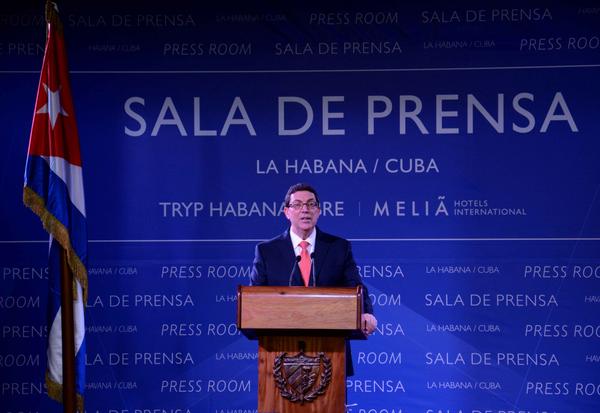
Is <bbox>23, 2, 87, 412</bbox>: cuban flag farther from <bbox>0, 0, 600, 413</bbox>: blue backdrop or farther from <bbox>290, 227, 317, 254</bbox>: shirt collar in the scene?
<bbox>290, 227, 317, 254</bbox>: shirt collar

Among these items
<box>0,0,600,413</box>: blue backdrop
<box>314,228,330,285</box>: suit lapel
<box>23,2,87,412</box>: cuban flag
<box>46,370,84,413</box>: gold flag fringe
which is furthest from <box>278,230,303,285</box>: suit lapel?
<box>46,370,84,413</box>: gold flag fringe

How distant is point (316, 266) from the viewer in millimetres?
4652

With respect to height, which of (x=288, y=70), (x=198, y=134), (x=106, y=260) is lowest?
(x=106, y=260)

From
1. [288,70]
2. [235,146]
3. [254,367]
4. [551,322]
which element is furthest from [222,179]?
[551,322]

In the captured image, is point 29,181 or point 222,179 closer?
point 29,181

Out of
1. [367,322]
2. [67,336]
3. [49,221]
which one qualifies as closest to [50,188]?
[49,221]

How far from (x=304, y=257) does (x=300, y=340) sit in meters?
0.63

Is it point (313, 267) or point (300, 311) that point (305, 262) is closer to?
point (313, 267)

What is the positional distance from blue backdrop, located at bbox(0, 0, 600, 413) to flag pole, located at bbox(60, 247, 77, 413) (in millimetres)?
834

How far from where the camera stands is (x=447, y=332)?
5.95 meters

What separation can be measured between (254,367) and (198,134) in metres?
1.56

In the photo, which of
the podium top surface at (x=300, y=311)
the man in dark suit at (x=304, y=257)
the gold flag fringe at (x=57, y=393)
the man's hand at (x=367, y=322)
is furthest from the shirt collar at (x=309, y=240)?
the gold flag fringe at (x=57, y=393)

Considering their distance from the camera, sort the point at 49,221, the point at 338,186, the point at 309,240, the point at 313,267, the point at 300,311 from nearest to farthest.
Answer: the point at 300,311 → the point at 313,267 → the point at 309,240 → the point at 49,221 → the point at 338,186

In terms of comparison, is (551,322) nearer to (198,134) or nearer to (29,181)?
(198,134)
